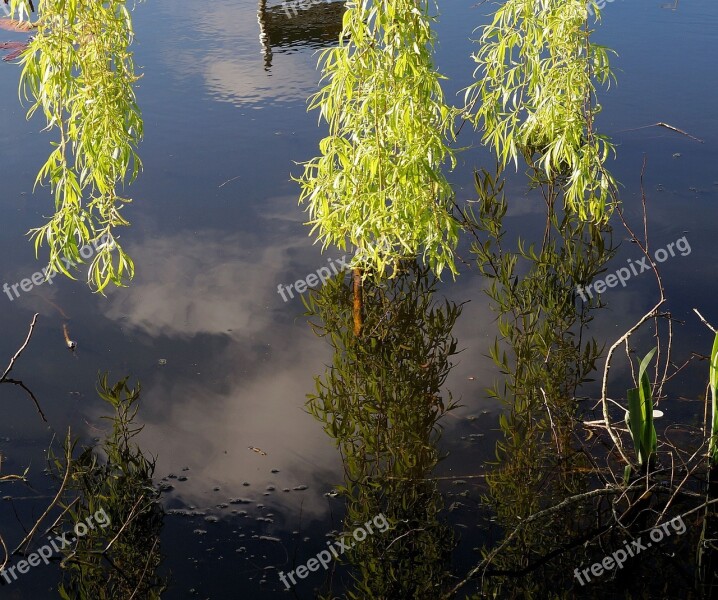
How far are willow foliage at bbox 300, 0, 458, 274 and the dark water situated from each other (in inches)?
19.2

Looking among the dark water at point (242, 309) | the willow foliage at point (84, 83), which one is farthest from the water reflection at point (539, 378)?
the willow foliage at point (84, 83)

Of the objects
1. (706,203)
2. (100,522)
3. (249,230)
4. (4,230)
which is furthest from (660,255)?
(4,230)

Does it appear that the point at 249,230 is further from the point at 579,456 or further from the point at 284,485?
the point at 579,456

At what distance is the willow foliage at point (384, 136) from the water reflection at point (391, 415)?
0.87ft

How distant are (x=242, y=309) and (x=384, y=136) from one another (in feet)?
3.24

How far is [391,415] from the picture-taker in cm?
319

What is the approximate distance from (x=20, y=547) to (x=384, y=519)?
1.04 metres

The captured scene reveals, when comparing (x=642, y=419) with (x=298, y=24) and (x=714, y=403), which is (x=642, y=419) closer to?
(x=714, y=403)

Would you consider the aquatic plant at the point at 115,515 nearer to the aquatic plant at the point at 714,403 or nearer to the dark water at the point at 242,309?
the dark water at the point at 242,309

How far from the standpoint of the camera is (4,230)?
173 inches

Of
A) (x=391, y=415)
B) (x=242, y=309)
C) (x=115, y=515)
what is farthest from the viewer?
(x=242, y=309)

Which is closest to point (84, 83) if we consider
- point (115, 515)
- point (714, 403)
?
point (115, 515)

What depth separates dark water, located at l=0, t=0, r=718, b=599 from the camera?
272cm

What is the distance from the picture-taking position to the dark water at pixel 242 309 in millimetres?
2721
